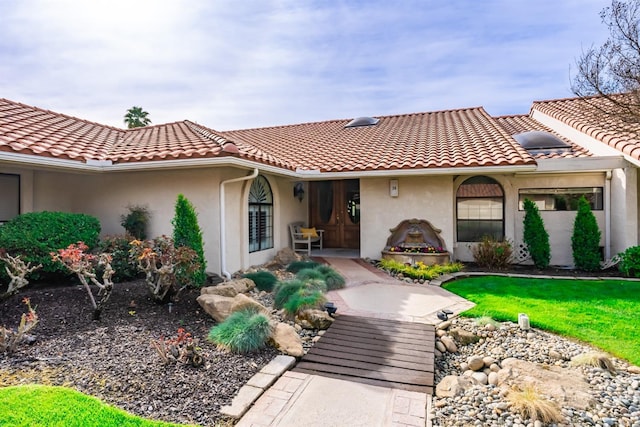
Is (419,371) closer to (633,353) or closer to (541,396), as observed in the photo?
(541,396)

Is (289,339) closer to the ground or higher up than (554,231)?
closer to the ground

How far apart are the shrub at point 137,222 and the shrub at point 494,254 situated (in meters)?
10.5

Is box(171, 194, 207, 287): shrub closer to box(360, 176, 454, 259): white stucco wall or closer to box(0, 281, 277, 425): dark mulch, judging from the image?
box(0, 281, 277, 425): dark mulch

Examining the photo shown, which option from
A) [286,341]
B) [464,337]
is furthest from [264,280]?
[464,337]

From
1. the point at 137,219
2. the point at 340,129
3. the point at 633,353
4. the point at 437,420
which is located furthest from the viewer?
the point at 340,129

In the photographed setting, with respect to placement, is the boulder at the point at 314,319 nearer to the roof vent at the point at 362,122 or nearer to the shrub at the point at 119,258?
the shrub at the point at 119,258

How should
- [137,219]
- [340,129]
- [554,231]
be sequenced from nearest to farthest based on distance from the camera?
[137,219] → [554,231] → [340,129]

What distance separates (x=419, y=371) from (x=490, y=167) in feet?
24.9

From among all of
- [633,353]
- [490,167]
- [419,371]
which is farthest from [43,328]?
[490,167]

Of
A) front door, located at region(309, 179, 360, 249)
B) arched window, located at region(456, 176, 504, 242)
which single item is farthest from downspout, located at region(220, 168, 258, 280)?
arched window, located at region(456, 176, 504, 242)

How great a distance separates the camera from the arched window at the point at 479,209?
12.3 meters

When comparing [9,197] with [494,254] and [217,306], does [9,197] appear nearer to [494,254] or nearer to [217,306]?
[217,306]

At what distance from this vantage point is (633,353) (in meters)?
5.09

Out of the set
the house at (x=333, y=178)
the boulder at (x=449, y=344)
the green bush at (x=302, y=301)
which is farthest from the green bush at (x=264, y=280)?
the boulder at (x=449, y=344)
